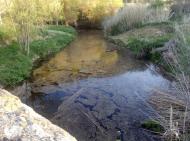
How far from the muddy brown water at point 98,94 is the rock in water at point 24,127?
5288 millimetres

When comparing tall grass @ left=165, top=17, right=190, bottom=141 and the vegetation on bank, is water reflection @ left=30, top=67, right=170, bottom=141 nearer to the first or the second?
the vegetation on bank

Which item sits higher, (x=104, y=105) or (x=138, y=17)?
(x=138, y=17)

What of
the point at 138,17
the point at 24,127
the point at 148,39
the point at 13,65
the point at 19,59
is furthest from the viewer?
the point at 138,17

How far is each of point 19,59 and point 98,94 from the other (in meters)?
6.96

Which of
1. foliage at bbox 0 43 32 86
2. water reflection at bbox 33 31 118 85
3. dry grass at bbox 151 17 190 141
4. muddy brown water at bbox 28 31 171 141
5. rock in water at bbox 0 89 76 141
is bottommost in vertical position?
water reflection at bbox 33 31 118 85

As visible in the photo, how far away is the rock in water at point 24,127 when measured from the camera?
454 centimetres

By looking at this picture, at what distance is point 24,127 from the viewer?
4688 millimetres

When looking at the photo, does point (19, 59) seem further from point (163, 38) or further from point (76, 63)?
point (163, 38)

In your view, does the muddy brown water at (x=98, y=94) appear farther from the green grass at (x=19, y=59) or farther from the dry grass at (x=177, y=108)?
the green grass at (x=19, y=59)

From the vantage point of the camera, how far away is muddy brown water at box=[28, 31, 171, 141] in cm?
1087

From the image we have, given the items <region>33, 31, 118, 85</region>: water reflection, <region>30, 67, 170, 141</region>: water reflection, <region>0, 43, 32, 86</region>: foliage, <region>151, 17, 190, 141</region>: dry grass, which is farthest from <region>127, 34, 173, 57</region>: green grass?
<region>151, 17, 190, 141</region>: dry grass

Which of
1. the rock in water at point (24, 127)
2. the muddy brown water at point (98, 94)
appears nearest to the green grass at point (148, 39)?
the muddy brown water at point (98, 94)

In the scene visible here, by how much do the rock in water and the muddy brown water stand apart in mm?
5288

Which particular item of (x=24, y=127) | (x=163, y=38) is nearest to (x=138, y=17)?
(x=163, y=38)
